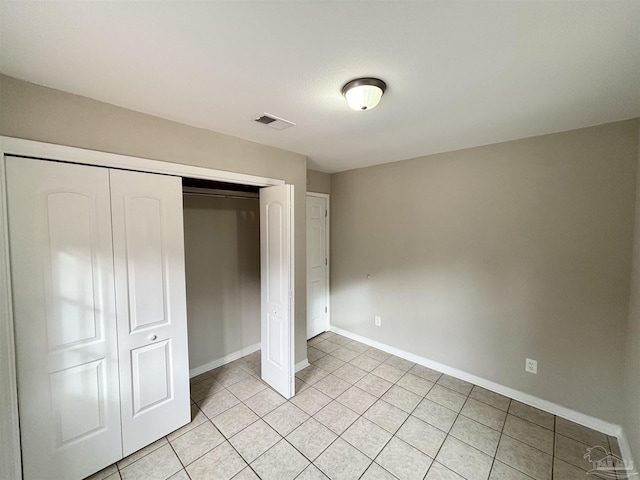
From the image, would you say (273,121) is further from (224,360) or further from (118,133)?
(224,360)

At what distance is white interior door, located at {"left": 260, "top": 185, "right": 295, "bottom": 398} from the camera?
7.61 ft

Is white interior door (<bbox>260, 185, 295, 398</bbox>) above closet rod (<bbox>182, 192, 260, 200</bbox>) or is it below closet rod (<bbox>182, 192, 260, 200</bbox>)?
below

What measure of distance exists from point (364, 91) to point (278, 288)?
1783mm

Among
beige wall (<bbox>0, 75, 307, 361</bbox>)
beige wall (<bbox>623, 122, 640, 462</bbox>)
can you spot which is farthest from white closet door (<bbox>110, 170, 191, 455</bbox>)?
beige wall (<bbox>623, 122, 640, 462</bbox>)

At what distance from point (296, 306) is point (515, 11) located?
2668 millimetres

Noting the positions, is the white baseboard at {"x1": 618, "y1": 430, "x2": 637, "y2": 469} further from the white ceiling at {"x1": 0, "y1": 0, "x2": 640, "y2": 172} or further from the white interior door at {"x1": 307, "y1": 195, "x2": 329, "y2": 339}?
the white interior door at {"x1": 307, "y1": 195, "x2": 329, "y2": 339}

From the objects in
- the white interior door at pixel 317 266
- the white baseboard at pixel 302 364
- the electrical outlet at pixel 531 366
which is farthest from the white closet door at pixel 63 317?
the electrical outlet at pixel 531 366

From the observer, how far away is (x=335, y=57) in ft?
3.91

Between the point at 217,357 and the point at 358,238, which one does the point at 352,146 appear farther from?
the point at 217,357

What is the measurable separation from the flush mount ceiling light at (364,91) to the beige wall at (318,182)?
2137 millimetres

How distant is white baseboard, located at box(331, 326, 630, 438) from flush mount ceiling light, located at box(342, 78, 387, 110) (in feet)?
9.38

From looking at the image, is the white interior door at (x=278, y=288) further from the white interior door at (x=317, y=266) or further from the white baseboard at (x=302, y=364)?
the white interior door at (x=317, y=266)

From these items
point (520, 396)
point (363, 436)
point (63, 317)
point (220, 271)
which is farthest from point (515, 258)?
point (63, 317)

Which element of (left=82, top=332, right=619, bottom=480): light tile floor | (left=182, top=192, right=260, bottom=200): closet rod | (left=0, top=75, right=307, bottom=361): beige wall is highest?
(left=0, top=75, right=307, bottom=361): beige wall
